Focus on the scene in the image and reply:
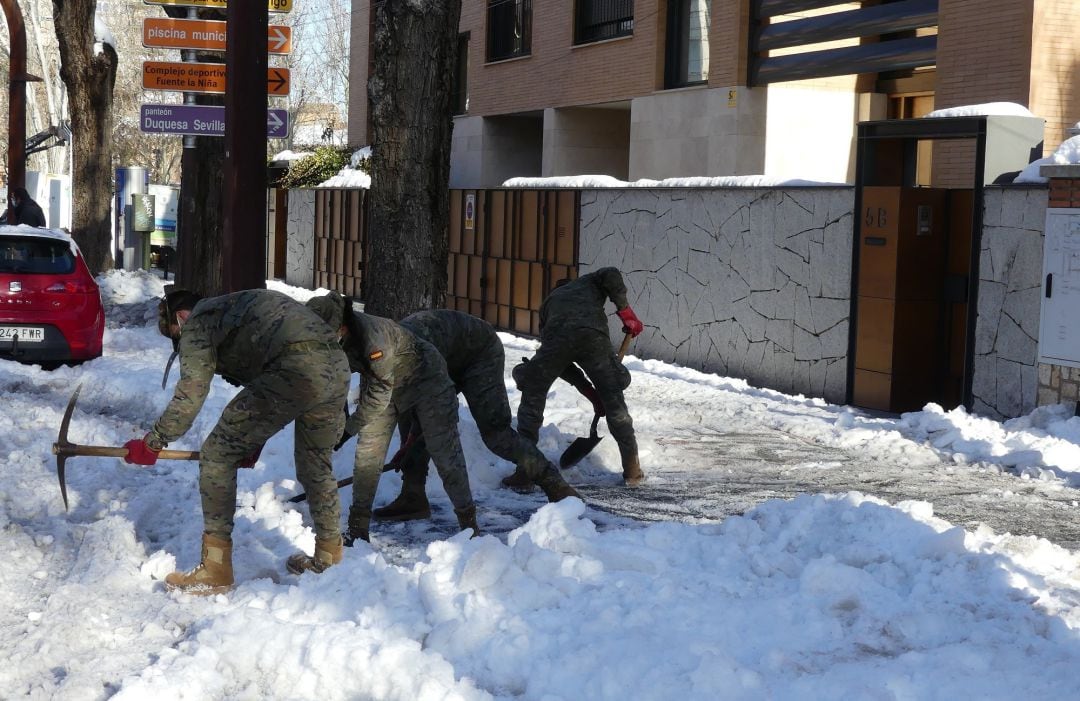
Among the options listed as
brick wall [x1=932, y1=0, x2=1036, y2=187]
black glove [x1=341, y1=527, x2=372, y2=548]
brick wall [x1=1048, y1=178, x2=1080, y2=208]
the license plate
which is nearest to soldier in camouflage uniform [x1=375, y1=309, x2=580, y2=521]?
black glove [x1=341, y1=527, x2=372, y2=548]

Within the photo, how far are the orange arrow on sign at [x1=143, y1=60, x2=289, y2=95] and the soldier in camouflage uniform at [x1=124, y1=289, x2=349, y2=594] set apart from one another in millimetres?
6504

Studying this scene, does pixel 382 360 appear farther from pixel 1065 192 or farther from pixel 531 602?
pixel 1065 192

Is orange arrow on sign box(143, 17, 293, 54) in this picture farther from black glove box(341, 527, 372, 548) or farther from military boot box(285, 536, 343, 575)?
military boot box(285, 536, 343, 575)

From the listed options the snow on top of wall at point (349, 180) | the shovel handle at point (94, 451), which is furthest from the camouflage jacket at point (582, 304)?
the snow on top of wall at point (349, 180)

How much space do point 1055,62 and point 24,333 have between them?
11.1m

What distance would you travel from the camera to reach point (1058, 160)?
35.4 ft

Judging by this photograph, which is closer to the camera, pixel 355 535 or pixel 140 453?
pixel 140 453

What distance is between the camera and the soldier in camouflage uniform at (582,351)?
9.00m

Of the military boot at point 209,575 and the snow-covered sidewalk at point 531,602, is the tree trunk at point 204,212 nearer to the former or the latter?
→ the snow-covered sidewalk at point 531,602

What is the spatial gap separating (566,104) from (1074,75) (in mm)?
10993

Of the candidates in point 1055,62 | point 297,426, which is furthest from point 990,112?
point 297,426

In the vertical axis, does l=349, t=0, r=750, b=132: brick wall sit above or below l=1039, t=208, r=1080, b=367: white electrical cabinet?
above

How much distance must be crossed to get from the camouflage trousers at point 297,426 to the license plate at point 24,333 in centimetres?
773

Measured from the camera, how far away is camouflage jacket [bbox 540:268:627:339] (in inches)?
354
